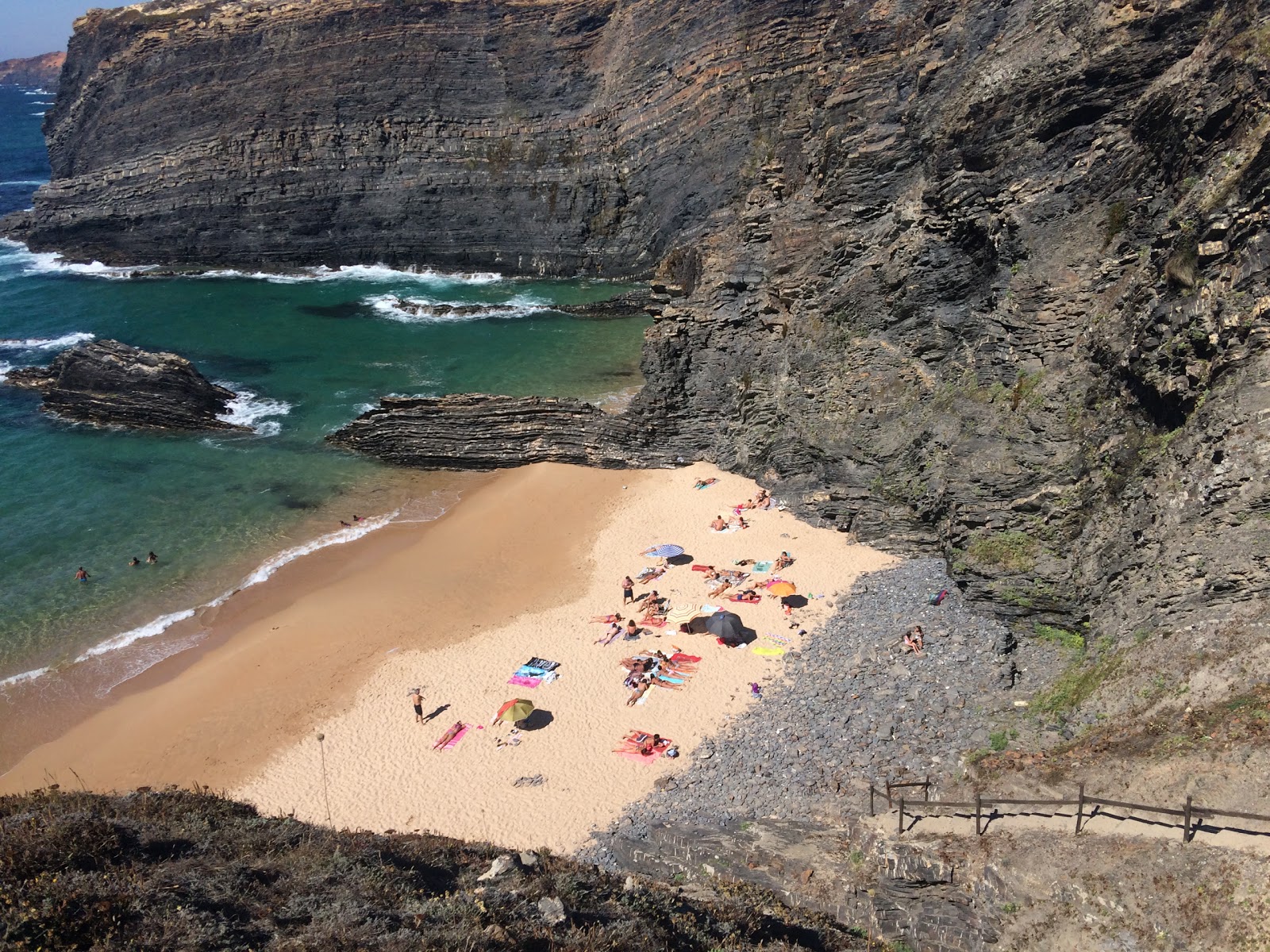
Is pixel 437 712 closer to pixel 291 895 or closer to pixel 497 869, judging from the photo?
pixel 497 869

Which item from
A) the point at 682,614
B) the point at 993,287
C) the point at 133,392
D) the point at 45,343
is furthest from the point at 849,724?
the point at 45,343

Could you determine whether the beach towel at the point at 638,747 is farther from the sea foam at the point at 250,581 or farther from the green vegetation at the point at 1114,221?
the green vegetation at the point at 1114,221

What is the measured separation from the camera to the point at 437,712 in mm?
20828

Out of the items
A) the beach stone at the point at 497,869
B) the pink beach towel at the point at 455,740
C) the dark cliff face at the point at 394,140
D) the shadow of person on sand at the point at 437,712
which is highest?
the dark cliff face at the point at 394,140

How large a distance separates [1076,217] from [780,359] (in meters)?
10.7

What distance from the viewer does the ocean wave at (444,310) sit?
53.4m

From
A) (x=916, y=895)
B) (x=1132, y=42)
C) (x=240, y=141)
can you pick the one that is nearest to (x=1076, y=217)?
(x=1132, y=42)

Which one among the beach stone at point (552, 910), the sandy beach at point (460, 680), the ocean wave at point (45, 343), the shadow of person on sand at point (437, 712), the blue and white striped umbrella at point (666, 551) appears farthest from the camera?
the ocean wave at point (45, 343)

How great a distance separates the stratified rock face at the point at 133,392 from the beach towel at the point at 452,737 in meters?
23.5

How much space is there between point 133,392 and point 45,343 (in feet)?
53.1

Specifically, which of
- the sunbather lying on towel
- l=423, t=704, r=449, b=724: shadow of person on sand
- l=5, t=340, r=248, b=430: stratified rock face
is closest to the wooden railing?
the sunbather lying on towel

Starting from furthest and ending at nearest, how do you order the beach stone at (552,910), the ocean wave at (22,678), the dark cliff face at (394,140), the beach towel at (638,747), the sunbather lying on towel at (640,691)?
the dark cliff face at (394,140) < the ocean wave at (22,678) < the sunbather lying on towel at (640,691) < the beach towel at (638,747) < the beach stone at (552,910)

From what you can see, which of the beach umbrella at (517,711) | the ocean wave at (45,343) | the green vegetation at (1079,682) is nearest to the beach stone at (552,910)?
the beach umbrella at (517,711)

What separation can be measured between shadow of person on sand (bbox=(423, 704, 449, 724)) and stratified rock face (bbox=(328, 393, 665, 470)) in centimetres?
1429
